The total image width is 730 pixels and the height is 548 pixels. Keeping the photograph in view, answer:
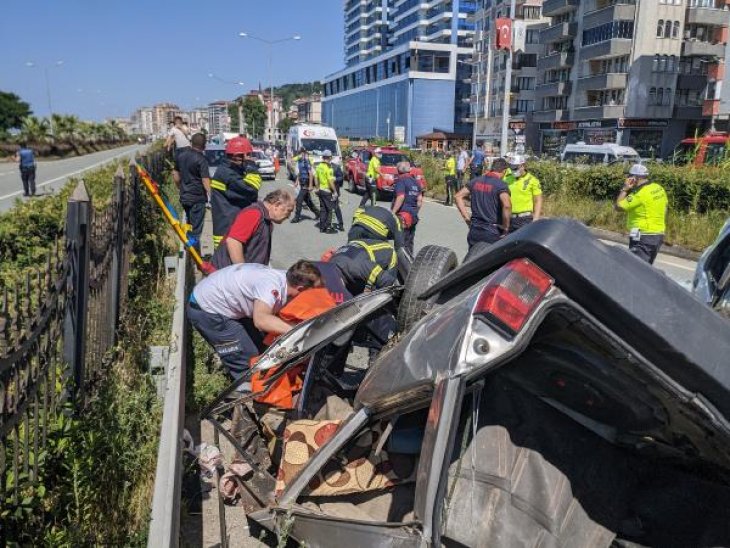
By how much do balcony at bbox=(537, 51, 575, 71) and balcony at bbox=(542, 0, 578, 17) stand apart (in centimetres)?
384

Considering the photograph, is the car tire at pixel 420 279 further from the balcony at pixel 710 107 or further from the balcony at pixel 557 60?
the balcony at pixel 557 60

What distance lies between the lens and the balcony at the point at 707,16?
165ft

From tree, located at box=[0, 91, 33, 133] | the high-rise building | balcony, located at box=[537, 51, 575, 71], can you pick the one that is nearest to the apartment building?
balcony, located at box=[537, 51, 575, 71]

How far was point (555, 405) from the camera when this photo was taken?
8.14 feet

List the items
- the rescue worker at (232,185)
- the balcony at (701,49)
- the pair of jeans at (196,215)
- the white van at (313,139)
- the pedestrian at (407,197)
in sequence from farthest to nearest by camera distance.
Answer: the balcony at (701,49)
the white van at (313,139)
the pair of jeans at (196,215)
the pedestrian at (407,197)
the rescue worker at (232,185)

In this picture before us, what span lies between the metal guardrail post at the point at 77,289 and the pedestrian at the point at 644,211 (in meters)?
6.01

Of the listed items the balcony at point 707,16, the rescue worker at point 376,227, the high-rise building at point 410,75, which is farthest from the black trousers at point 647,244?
the high-rise building at point 410,75

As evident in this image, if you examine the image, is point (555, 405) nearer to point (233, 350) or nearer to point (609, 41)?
point (233, 350)

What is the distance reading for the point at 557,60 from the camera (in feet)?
Answer: 196

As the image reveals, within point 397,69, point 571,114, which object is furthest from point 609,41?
point 397,69

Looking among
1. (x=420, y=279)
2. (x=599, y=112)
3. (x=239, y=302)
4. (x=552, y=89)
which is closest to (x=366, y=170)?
(x=239, y=302)

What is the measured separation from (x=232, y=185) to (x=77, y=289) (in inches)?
160

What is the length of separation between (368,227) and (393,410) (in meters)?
3.55

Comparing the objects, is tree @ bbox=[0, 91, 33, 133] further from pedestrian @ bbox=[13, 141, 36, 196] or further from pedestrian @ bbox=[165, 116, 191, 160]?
pedestrian @ bbox=[165, 116, 191, 160]
